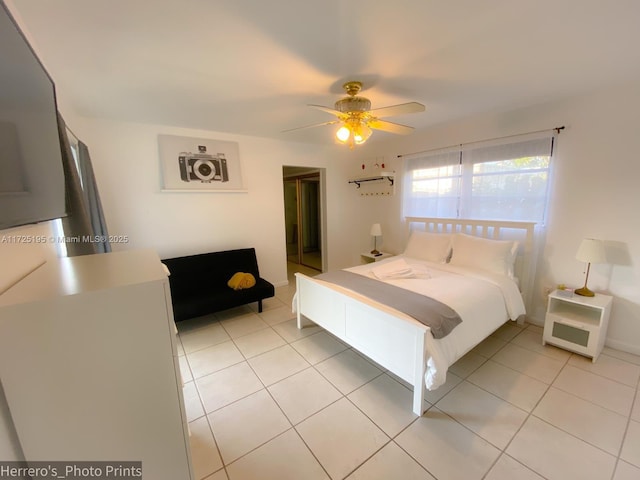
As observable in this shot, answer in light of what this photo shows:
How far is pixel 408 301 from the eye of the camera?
204 cm

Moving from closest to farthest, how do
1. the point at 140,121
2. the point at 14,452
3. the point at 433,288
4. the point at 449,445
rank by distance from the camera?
the point at 14,452 → the point at 449,445 → the point at 433,288 → the point at 140,121

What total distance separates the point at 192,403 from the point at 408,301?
1.78m

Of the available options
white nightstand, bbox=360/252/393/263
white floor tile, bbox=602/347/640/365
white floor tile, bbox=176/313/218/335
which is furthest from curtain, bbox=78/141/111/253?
white floor tile, bbox=602/347/640/365

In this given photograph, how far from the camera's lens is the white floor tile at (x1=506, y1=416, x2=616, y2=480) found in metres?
1.35

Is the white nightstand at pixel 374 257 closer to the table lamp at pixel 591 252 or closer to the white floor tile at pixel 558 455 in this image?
the table lamp at pixel 591 252

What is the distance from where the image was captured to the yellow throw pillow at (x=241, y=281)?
3143 mm

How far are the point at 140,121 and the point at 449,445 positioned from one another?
4.00 m

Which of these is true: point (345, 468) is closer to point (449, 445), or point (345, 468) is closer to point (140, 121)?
point (449, 445)

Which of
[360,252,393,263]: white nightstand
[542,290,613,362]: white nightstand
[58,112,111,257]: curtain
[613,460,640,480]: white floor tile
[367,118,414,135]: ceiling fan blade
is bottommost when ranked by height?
[613,460,640,480]: white floor tile

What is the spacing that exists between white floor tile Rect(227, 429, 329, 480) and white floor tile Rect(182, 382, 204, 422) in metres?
0.49

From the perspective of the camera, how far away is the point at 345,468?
55.2 inches

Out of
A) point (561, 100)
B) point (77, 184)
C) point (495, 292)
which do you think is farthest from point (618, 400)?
point (77, 184)

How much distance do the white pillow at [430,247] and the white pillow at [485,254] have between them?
124 mm

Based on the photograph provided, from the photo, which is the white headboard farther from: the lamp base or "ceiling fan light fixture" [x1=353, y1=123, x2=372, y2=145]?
"ceiling fan light fixture" [x1=353, y1=123, x2=372, y2=145]
